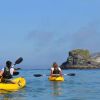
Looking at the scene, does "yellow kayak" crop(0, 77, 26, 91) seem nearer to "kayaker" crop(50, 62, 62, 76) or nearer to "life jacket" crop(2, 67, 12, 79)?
"life jacket" crop(2, 67, 12, 79)

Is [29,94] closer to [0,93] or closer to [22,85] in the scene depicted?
[0,93]

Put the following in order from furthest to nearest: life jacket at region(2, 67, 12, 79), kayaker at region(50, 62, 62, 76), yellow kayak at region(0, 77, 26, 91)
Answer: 1. kayaker at region(50, 62, 62, 76)
2. life jacket at region(2, 67, 12, 79)
3. yellow kayak at region(0, 77, 26, 91)

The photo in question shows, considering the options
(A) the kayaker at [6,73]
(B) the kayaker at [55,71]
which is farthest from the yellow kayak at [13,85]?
(B) the kayaker at [55,71]

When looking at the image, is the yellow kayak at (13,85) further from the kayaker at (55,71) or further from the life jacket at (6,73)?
the kayaker at (55,71)

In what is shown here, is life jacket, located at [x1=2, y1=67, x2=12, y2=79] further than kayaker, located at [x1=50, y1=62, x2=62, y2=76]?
No

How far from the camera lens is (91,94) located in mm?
35844

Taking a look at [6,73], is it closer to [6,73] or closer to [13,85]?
[6,73]

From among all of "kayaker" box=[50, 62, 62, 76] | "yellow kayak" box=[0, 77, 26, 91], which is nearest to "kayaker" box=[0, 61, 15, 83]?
"yellow kayak" box=[0, 77, 26, 91]

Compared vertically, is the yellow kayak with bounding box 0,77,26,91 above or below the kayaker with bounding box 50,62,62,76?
below

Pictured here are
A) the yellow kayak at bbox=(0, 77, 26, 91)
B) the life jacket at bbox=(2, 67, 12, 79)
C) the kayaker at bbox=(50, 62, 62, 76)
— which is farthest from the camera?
the kayaker at bbox=(50, 62, 62, 76)

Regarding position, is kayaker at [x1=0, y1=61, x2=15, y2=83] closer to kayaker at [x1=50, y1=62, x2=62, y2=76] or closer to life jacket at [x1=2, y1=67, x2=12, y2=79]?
life jacket at [x1=2, y1=67, x2=12, y2=79]

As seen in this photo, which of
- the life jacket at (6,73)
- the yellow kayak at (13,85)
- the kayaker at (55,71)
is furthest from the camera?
the kayaker at (55,71)

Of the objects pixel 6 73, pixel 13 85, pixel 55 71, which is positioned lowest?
pixel 13 85

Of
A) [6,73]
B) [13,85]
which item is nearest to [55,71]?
[13,85]
